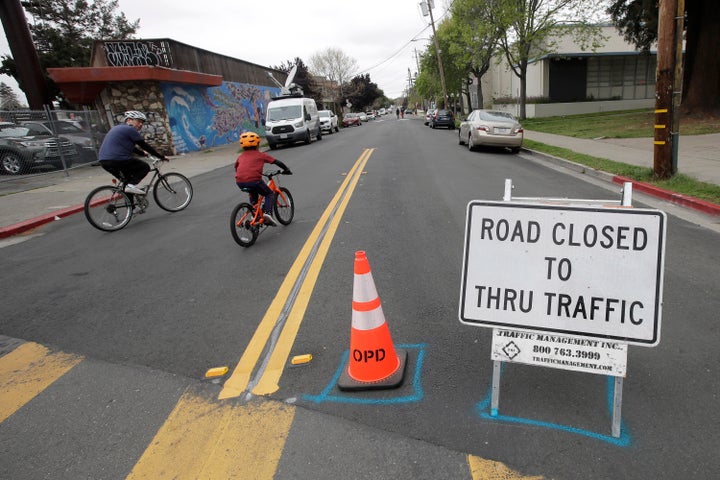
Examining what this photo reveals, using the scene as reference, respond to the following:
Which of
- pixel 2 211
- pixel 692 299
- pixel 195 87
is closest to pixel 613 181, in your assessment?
pixel 692 299

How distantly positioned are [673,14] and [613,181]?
3.28 m

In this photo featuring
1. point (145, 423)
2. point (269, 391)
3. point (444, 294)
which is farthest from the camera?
point (444, 294)

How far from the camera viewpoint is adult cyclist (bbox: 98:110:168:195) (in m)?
7.55

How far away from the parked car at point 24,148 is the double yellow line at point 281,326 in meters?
12.5

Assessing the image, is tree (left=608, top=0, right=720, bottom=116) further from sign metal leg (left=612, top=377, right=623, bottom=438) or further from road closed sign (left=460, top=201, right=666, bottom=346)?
sign metal leg (left=612, top=377, right=623, bottom=438)

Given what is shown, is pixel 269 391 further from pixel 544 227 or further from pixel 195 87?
pixel 195 87

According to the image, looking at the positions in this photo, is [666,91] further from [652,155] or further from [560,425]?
[560,425]

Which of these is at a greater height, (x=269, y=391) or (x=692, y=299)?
(x=269, y=391)

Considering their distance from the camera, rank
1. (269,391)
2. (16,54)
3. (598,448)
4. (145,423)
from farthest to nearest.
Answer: (16,54), (269,391), (145,423), (598,448)

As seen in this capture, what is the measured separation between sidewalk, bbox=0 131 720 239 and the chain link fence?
0.38m

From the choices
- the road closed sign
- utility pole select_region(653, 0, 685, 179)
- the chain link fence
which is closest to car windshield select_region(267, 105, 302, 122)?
the chain link fence

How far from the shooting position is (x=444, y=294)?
4.21m

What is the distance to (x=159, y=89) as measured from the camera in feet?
67.6

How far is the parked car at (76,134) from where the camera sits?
45.6 feet
